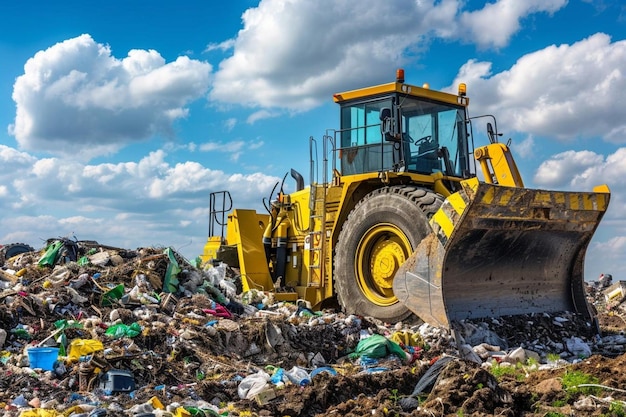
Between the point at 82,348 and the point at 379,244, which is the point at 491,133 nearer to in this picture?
the point at 379,244

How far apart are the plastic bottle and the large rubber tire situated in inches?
85.9

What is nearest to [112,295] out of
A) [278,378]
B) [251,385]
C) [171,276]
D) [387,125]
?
[171,276]

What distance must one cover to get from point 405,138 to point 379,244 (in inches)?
59.1

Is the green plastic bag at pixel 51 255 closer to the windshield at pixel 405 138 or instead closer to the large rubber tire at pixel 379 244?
the large rubber tire at pixel 379 244

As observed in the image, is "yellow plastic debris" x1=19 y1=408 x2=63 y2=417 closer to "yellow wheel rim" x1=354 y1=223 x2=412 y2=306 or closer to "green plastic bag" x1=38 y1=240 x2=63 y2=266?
"yellow wheel rim" x1=354 y1=223 x2=412 y2=306

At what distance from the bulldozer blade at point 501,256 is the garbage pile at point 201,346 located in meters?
0.29

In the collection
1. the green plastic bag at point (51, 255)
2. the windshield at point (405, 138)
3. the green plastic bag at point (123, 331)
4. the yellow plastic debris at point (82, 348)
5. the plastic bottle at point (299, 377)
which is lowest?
the plastic bottle at point (299, 377)

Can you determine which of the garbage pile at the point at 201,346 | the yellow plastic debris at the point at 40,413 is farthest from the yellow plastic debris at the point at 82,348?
the yellow plastic debris at the point at 40,413

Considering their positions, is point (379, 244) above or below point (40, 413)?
above

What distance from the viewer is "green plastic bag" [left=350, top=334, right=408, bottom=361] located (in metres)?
7.90

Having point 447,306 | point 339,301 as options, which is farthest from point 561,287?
point 339,301

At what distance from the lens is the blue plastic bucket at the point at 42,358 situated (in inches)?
269

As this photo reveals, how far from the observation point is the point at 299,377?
272 inches

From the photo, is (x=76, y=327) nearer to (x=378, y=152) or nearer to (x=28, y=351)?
(x=28, y=351)
